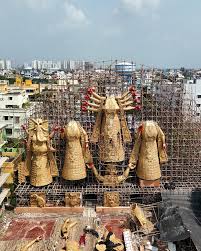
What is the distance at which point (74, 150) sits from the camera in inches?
666

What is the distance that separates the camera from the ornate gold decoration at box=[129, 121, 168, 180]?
55.0ft

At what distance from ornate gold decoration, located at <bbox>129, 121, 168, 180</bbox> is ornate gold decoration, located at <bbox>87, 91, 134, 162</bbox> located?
1.98 feet

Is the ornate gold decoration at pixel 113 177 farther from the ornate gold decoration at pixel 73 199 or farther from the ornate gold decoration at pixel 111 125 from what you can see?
the ornate gold decoration at pixel 73 199

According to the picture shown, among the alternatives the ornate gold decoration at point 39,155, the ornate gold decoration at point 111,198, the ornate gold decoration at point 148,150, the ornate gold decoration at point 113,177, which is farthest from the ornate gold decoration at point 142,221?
the ornate gold decoration at point 39,155

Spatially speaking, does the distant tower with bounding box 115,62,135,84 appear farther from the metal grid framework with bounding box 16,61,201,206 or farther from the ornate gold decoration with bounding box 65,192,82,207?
the ornate gold decoration with bounding box 65,192,82,207

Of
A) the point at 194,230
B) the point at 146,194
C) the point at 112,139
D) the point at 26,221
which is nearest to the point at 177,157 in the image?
the point at 146,194

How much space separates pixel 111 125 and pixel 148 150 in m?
2.17

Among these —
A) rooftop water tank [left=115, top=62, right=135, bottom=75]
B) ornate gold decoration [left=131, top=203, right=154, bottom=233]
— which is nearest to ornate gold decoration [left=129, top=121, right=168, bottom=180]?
ornate gold decoration [left=131, top=203, right=154, bottom=233]

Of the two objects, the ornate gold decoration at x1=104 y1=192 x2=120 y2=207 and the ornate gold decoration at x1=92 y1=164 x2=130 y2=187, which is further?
the ornate gold decoration at x1=92 y1=164 x2=130 y2=187

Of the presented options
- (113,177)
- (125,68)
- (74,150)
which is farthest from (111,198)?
(125,68)

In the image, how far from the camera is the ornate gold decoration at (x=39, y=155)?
54.8ft

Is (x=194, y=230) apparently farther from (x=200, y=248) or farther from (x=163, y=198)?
(x=163, y=198)

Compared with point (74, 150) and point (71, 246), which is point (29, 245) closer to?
point (71, 246)

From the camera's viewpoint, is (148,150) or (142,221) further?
(148,150)
